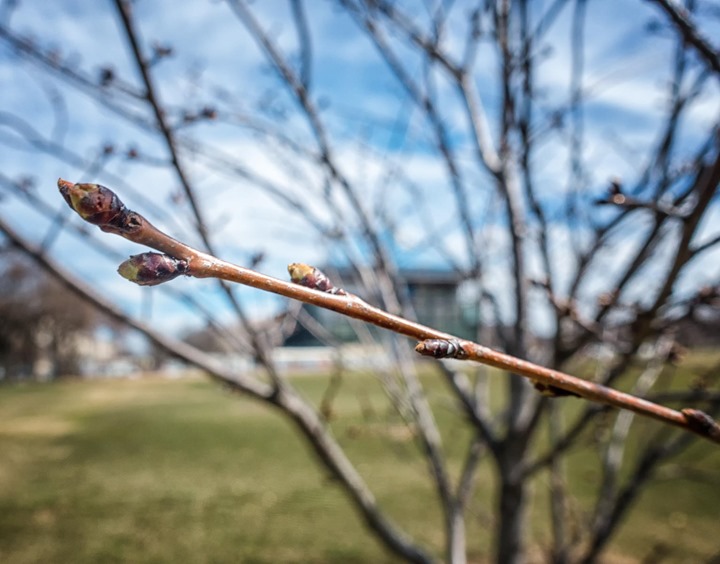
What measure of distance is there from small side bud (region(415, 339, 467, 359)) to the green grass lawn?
2228 mm

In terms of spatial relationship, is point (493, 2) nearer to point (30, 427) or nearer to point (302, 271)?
point (302, 271)

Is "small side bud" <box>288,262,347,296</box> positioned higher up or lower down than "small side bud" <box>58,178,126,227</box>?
higher up

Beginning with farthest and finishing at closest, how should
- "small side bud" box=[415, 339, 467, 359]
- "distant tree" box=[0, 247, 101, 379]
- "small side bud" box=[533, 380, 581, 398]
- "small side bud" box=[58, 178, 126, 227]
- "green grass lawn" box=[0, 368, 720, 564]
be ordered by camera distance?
"distant tree" box=[0, 247, 101, 379]
"green grass lawn" box=[0, 368, 720, 564]
"small side bud" box=[533, 380, 581, 398]
"small side bud" box=[415, 339, 467, 359]
"small side bud" box=[58, 178, 126, 227]

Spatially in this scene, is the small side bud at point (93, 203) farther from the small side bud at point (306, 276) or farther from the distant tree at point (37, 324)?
the distant tree at point (37, 324)

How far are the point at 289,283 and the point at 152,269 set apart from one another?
0.31ft

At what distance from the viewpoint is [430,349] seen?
49 centimetres

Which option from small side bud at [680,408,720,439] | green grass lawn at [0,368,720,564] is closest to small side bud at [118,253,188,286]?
small side bud at [680,408,720,439]

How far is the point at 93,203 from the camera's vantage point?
1.28 feet

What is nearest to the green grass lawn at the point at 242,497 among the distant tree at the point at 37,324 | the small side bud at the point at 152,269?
the small side bud at the point at 152,269

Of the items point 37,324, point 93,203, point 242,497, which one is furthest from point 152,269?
point 37,324

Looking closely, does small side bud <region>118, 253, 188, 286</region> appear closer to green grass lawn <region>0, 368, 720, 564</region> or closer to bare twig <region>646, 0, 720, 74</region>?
bare twig <region>646, 0, 720, 74</region>

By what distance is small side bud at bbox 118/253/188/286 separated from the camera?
417 mm

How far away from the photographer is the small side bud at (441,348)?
49cm

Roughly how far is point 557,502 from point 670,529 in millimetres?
3819
